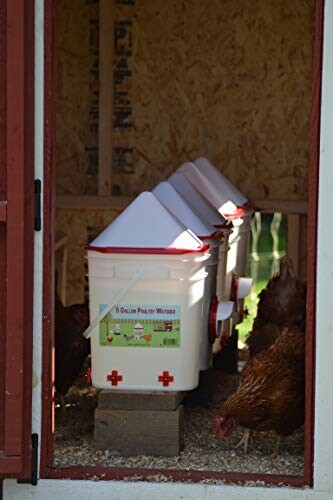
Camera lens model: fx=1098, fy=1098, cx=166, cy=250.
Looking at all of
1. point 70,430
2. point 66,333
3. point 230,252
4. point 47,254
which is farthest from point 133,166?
point 47,254

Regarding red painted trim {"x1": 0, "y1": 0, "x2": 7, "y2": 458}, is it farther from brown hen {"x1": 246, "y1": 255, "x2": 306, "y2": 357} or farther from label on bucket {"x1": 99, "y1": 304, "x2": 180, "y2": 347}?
brown hen {"x1": 246, "y1": 255, "x2": 306, "y2": 357}

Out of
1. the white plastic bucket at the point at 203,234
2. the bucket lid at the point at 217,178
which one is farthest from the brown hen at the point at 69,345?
the bucket lid at the point at 217,178

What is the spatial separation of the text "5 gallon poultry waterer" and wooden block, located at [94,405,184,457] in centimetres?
14

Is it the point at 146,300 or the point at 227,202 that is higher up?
the point at 227,202

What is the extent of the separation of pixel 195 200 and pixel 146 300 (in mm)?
1336

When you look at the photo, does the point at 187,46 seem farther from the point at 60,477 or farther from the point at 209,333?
the point at 60,477

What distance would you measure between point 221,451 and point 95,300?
1077mm

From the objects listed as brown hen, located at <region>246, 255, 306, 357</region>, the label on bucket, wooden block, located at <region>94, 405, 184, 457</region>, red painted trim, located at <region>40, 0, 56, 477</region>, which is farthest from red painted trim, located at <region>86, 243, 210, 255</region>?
brown hen, located at <region>246, 255, 306, 357</region>

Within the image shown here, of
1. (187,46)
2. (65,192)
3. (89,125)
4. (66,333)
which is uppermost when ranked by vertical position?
(187,46)

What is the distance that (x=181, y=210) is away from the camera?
612 cm

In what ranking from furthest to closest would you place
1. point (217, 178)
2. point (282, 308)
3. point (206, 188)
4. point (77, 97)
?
point (77, 97)
point (217, 178)
point (206, 188)
point (282, 308)

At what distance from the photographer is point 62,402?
6547mm

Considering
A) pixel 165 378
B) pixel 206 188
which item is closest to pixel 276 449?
pixel 165 378

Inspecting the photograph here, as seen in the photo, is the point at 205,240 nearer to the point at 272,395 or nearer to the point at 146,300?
the point at 146,300
